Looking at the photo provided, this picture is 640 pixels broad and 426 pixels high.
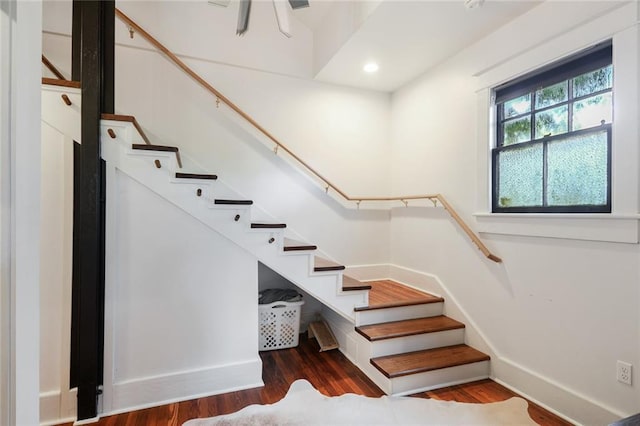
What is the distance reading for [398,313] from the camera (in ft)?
8.73

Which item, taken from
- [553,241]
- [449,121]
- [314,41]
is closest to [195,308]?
[553,241]

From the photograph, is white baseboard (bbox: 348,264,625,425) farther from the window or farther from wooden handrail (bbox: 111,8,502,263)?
the window

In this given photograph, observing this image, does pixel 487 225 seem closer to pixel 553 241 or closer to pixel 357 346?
pixel 553 241

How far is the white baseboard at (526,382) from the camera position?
1.76 m

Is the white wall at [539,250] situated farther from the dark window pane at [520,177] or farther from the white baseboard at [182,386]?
the white baseboard at [182,386]

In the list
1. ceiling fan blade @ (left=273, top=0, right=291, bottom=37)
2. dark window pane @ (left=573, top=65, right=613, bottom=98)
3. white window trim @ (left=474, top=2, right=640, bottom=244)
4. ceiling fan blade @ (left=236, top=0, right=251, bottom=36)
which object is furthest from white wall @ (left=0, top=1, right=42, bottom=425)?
dark window pane @ (left=573, top=65, right=613, bottom=98)

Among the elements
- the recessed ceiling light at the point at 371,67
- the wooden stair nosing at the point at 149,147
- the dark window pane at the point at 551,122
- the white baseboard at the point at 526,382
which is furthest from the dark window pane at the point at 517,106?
the wooden stair nosing at the point at 149,147

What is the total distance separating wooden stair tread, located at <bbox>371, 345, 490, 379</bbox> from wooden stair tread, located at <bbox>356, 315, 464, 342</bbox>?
15cm

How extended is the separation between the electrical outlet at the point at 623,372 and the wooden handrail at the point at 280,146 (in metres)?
0.85

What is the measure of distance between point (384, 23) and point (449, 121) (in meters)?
1.06

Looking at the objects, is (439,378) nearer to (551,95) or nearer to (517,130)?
(517,130)

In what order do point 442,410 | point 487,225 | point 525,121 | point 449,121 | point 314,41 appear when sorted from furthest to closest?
point 314,41, point 449,121, point 487,225, point 525,121, point 442,410

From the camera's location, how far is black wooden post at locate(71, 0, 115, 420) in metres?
1.80

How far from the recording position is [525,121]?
2240 millimetres
